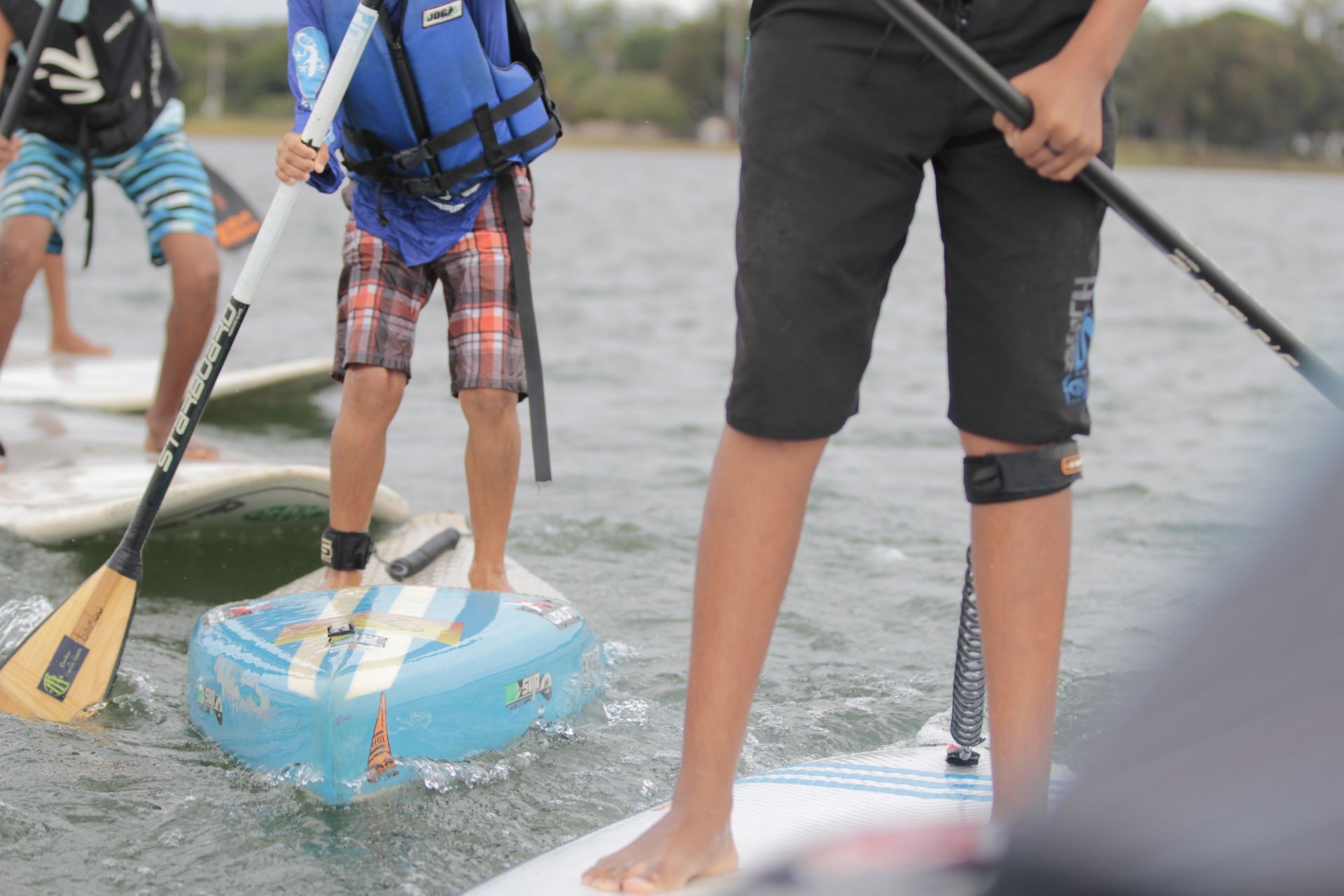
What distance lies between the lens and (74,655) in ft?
9.77

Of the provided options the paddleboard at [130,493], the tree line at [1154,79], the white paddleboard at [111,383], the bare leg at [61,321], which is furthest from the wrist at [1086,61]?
the tree line at [1154,79]

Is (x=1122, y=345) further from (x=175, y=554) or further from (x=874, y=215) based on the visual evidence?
(x=874, y=215)

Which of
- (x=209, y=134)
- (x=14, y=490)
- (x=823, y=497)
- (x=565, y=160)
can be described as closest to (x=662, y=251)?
(x=823, y=497)

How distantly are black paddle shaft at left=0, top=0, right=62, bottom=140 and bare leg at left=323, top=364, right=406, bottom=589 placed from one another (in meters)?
1.52

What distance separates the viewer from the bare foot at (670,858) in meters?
1.94

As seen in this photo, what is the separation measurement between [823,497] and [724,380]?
11.4 feet

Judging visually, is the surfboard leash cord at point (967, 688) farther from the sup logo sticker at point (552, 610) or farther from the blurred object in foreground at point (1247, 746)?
the blurred object in foreground at point (1247, 746)

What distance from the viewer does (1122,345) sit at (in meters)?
11.3

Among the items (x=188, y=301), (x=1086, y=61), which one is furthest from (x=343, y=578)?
(x=1086, y=61)

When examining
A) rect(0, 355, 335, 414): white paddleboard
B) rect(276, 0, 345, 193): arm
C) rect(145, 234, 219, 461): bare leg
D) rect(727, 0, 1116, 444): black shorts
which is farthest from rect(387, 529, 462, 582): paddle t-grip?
rect(0, 355, 335, 414): white paddleboard

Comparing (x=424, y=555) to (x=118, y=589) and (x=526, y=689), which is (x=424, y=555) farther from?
(x=526, y=689)

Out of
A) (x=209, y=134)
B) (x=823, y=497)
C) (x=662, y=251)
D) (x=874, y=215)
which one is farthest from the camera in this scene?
(x=209, y=134)

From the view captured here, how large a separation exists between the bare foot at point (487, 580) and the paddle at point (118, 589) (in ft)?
2.65

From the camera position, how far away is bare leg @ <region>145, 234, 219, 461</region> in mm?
4812
